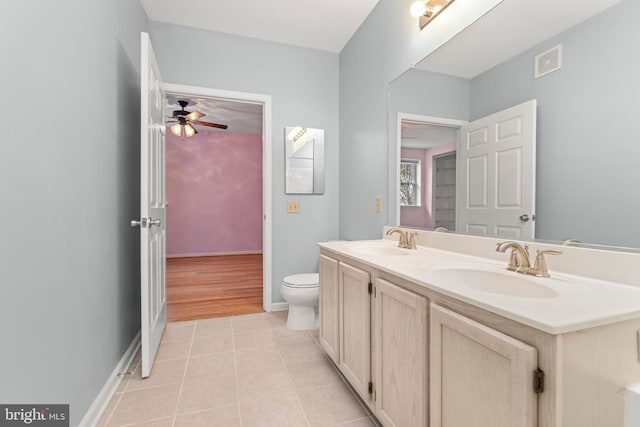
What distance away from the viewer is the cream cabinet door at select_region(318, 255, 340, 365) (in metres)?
1.66

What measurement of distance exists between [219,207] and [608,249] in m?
5.76

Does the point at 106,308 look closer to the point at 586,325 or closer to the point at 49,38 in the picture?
the point at 49,38

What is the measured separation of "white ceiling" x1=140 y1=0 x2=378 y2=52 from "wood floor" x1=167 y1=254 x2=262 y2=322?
2600 mm

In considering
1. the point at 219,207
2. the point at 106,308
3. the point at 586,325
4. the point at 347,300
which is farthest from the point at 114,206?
the point at 219,207

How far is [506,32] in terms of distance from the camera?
4.21ft

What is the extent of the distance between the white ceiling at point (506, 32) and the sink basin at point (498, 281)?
3.00ft

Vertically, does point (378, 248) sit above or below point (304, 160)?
below

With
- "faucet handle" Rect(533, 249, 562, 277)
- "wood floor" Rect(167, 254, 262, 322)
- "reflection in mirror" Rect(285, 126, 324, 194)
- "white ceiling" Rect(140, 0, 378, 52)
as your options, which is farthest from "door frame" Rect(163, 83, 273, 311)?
"faucet handle" Rect(533, 249, 562, 277)

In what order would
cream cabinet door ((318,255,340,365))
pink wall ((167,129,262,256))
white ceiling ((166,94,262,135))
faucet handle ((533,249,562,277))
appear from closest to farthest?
faucet handle ((533,249,562,277)), cream cabinet door ((318,255,340,365)), white ceiling ((166,94,262,135)), pink wall ((167,129,262,256))

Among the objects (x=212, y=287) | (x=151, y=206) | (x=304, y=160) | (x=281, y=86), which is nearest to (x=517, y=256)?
(x=151, y=206)

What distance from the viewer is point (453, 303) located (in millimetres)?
865

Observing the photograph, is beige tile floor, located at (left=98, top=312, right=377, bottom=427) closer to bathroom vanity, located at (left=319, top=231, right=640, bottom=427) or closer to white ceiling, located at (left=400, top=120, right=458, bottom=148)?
bathroom vanity, located at (left=319, top=231, right=640, bottom=427)

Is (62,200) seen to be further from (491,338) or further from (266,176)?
(266,176)

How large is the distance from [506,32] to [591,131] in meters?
0.61
